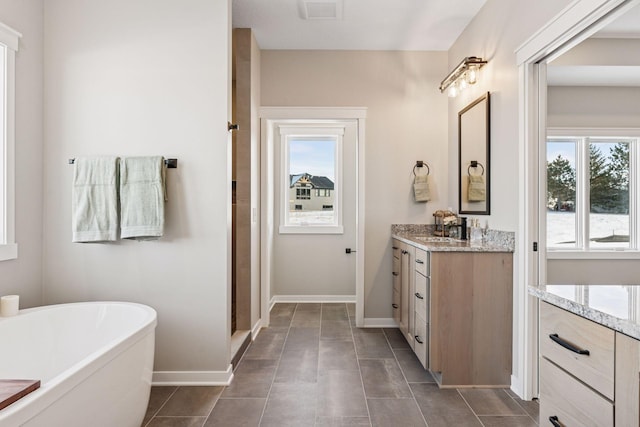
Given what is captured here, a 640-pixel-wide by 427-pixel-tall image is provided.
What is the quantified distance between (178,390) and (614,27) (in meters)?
3.19

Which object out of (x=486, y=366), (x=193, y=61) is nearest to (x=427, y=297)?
(x=486, y=366)

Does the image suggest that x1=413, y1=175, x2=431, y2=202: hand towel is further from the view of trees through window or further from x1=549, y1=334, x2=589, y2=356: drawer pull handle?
x1=549, y1=334, x2=589, y2=356: drawer pull handle

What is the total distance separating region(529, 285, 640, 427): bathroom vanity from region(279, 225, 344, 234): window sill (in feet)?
12.1

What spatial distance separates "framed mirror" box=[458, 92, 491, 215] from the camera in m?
2.99

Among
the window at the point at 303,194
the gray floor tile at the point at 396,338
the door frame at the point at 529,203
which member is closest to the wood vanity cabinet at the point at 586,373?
the door frame at the point at 529,203

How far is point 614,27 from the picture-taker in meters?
1.83

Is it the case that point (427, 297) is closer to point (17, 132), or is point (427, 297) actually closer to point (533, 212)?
point (533, 212)

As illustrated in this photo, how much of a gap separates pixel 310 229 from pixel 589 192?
3326 mm

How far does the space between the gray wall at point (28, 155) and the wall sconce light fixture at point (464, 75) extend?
3108mm

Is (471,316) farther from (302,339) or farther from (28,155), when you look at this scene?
(28,155)

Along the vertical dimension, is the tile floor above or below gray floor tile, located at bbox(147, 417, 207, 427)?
below

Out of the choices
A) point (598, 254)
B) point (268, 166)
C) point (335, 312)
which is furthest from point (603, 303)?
point (335, 312)

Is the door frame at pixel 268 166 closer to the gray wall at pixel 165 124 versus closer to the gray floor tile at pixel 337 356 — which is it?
the gray floor tile at pixel 337 356

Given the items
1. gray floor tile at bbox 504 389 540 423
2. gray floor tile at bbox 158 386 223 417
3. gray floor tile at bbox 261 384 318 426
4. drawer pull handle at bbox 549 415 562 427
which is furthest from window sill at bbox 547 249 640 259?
gray floor tile at bbox 158 386 223 417
